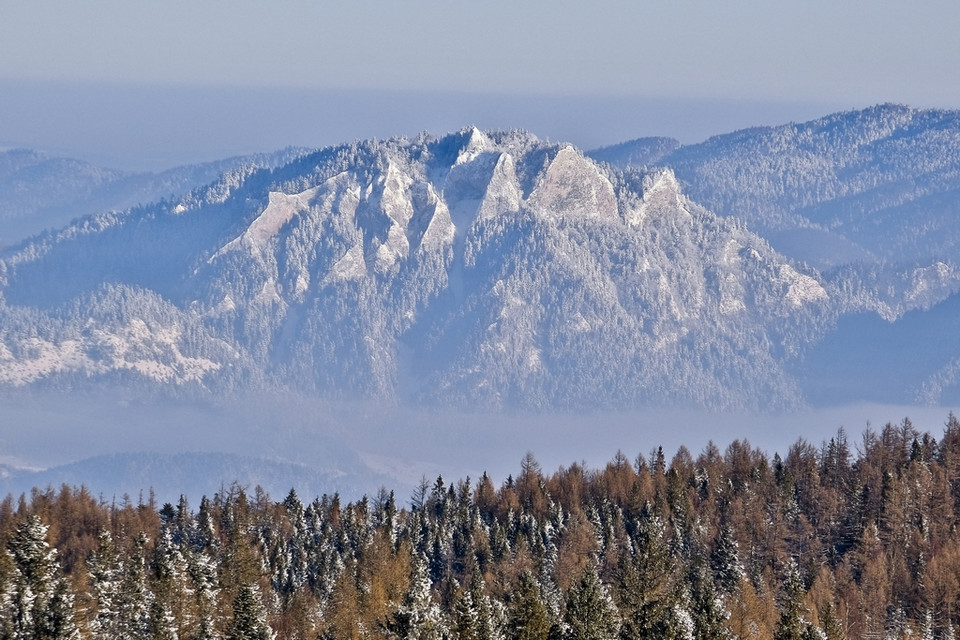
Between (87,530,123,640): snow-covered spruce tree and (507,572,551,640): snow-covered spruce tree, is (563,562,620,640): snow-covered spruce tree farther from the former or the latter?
(87,530,123,640): snow-covered spruce tree

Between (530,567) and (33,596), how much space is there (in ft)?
213

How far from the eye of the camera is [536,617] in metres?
107

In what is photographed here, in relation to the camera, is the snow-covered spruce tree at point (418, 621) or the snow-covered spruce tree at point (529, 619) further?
the snow-covered spruce tree at point (529, 619)

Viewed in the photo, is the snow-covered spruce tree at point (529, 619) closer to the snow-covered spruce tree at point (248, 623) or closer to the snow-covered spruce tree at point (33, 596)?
the snow-covered spruce tree at point (248, 623)

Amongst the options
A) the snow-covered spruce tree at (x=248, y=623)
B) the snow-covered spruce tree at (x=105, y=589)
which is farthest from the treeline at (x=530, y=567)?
the snow-covered spruce tree at (x=105, y=589)

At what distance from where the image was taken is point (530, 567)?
167625 mm

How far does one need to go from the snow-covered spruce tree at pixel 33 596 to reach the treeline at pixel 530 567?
0.52ft

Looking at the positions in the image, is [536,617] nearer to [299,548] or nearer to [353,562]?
[353,562]

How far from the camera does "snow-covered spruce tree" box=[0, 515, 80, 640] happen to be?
350ft

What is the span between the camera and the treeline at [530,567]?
112 m

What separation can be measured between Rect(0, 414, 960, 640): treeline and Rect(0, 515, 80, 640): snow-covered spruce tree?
16 cm

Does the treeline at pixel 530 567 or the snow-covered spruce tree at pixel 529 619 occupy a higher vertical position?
the treeline at pixel 530 567

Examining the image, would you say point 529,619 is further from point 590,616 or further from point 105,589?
point 105,589

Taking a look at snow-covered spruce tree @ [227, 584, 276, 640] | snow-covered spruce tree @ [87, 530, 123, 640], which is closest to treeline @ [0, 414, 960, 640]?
snow-covered spruce tree @ [227, 584, 276, 640]
